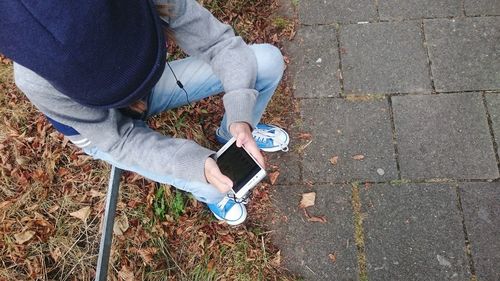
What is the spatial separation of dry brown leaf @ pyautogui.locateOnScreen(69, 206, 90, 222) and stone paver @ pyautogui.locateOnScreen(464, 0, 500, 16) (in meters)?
2.67

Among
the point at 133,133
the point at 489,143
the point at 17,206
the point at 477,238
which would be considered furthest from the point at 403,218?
the point at 17,206

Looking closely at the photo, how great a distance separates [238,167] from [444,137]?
1309 mm

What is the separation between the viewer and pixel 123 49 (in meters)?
1.49

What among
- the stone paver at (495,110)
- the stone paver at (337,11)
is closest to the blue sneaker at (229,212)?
the stone paver at (337,11)

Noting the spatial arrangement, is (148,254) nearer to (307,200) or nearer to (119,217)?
(119,217)

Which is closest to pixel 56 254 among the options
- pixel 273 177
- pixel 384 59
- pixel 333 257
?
pixel 273 177

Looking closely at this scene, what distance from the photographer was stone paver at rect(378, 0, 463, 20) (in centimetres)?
297

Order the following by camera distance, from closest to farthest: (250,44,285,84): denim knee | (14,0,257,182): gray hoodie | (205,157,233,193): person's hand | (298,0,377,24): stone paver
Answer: (14,0,257,182): gray hoodie < (205,157,233,193): person's hand < (250,44,285,84): denim knee < (298,0,377,24): stone paver

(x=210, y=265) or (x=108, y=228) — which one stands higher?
(x=108, y=228)

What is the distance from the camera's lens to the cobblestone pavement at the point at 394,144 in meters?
2.44

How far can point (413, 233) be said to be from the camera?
96.9 inches

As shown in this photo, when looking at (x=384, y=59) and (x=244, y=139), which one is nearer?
(x=244, y=139)

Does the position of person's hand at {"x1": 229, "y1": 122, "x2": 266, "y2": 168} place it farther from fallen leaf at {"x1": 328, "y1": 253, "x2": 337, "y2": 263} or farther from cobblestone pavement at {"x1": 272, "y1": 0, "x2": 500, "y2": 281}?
fallen leaf at {"x1": 328, "y1": 253, "x2": 337, "y2": 263}

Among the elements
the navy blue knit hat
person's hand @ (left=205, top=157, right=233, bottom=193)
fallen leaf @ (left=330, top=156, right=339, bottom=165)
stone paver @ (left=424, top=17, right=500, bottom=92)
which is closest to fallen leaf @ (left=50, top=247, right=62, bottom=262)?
person's hand @ (left=205, top=157, right=233, bottom=193)
